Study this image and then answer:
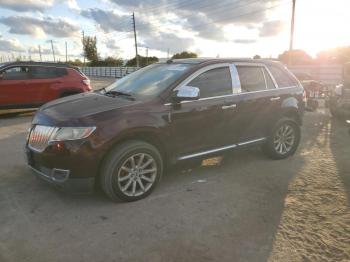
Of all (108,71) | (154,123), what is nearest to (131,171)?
(154,123)

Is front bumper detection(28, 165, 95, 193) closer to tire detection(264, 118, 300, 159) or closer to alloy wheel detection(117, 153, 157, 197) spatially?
alloy wheel detection(117, 153, 157, 197)

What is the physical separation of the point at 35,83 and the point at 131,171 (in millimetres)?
8251

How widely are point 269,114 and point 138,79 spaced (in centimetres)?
228

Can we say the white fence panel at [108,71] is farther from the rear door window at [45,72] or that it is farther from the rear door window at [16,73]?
the rear door window at [16,73]

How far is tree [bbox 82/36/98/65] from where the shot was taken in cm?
7044

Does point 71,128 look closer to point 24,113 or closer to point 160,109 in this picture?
point 160,109

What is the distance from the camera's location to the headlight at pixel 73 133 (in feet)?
13.4

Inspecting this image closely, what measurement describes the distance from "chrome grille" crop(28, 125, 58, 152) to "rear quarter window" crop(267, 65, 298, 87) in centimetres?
384

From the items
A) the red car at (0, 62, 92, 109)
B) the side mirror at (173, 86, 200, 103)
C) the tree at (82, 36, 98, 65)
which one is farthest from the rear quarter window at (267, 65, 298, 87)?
the tree at (82, 36, 98, 65)

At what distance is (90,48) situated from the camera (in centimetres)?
7125

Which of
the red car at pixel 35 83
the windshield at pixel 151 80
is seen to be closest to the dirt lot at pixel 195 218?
the windshield at pixel 151 80

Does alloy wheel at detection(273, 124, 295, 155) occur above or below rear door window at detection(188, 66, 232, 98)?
below

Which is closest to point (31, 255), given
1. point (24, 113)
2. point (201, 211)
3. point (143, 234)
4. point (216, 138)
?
point (143, 234)

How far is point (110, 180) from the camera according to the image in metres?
4.25
